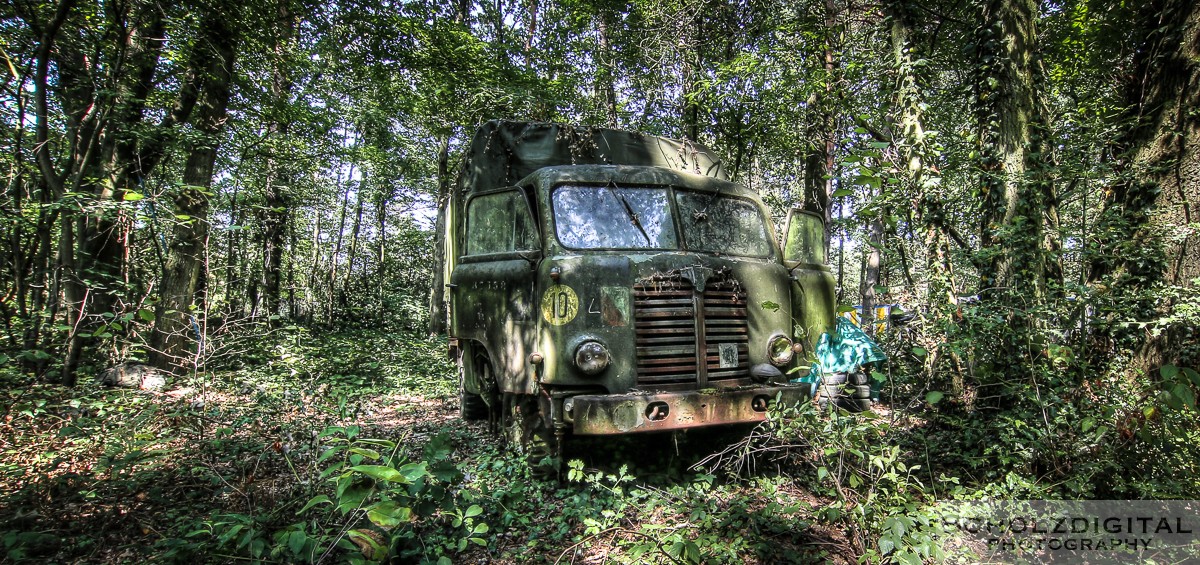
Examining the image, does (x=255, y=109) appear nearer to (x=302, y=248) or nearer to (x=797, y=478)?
(x=302, y=248)

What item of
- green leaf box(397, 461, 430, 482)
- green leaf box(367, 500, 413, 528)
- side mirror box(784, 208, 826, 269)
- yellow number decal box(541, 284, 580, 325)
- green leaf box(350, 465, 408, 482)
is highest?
side mirror box(784, 208, 826, 269)

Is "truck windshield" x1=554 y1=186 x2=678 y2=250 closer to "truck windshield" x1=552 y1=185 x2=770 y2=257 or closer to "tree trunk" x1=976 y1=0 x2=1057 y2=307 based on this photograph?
"truck windshield" x1=552 y1=185 x2=770 y2=257

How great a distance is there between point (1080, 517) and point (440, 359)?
10296mm

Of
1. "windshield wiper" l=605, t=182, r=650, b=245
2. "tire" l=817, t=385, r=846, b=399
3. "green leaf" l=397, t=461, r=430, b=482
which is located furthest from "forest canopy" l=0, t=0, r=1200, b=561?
"green leaf" l=397, t=461, r=430, b=482

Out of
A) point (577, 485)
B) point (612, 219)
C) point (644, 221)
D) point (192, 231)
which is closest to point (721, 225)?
point (644, 221)

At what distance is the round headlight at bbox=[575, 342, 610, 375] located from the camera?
4.09 meters

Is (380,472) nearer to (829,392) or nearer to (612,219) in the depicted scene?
(612,219)

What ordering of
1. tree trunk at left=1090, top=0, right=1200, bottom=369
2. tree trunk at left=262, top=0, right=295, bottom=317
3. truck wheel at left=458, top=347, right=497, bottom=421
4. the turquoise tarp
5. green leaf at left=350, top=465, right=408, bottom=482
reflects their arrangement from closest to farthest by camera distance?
1. green leaf at left=350, top=465, right=408, bottom=482
2. tree trunk at left=1090, top=0, right=1200, bottom=369
3. truck wheel at left=458, top=347, right=497, bottom=421
4. the turquoise tarp
5. tree trunk at left=262, top=0, right=295, bottom=317

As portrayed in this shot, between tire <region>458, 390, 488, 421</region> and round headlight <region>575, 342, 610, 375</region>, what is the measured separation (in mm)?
3086

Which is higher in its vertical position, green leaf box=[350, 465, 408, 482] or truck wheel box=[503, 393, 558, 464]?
green leaf box=[350, 465, 408, 482]

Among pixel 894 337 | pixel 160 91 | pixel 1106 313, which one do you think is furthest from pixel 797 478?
pixel 160 91

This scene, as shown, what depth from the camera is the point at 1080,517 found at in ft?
10.1

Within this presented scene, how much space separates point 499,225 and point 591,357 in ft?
5.46

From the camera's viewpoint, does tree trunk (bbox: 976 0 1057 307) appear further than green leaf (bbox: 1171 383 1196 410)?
Yes
